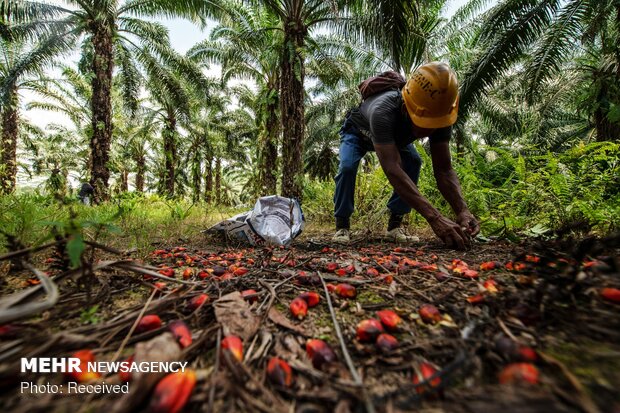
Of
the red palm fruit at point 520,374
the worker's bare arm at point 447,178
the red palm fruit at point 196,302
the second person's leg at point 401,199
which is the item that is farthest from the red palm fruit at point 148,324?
the second person's leg at point 401,199

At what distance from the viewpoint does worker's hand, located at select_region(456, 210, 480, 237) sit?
2050 millimetres

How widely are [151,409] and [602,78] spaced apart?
257 inches

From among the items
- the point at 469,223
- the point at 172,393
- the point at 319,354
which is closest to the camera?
the point at 172,393

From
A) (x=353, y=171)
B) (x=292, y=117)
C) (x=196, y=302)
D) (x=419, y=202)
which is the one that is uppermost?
(x=292, y=117)

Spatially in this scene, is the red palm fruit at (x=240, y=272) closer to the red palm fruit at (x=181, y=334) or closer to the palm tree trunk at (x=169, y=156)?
the red palm fruit at (x=181, y=334)

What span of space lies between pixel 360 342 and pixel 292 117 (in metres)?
4.45

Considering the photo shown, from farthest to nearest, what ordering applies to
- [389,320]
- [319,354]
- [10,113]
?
[10,113]
[389,320]
[319,354]

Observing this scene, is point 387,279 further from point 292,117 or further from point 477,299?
point 292,117

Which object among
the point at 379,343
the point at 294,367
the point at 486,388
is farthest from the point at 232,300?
the point at 486,388

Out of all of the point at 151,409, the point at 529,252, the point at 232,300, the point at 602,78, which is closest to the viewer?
the point at 151,409

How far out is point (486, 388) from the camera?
52cm

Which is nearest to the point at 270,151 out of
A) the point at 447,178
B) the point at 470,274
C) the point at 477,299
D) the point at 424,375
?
the point at 447,178

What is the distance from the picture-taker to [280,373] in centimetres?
61

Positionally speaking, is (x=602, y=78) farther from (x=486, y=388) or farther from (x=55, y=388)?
(x=55, y=388)
